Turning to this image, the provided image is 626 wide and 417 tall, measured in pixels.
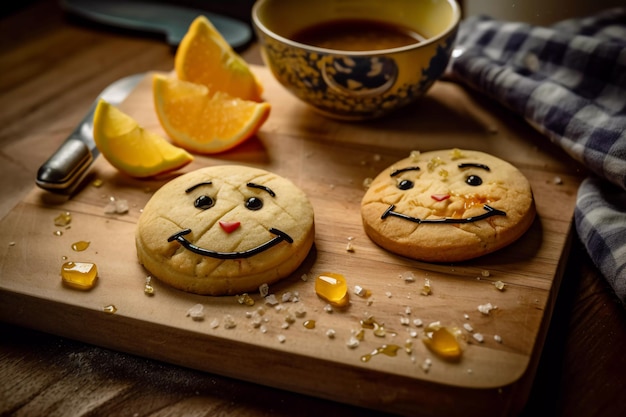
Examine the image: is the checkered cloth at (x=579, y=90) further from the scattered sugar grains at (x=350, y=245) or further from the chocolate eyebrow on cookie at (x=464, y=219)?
the scattered sugar grains at (x=350, y=245)

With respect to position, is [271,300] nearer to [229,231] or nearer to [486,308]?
[229,231]

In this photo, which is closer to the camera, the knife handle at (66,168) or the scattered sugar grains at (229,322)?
the scattered sugar grains at (229,322)

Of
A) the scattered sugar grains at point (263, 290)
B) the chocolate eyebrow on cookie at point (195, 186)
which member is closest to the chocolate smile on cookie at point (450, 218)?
the scattered sugar grains at point (263, 290)

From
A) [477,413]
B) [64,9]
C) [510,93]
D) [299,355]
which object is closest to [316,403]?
[299,355]

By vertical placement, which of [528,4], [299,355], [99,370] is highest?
[528,4]

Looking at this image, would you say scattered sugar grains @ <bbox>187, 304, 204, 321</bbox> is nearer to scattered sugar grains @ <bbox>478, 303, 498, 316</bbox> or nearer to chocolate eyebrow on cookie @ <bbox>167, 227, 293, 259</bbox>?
chocolate eyebrow on cookie @ <bbox>167, 227, 293, 259</bbox>

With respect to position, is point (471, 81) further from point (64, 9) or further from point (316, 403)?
point (64, 9)

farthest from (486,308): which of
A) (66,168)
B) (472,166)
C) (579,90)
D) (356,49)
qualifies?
(66,168)
